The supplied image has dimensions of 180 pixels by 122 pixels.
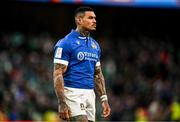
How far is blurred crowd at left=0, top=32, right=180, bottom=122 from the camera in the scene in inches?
712

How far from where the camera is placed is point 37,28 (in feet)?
77.3

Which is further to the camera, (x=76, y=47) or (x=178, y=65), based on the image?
(x=178, y=65)

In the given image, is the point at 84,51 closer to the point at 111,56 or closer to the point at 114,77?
the point at 114,77

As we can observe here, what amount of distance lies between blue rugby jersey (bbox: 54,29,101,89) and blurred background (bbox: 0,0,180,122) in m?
6.92

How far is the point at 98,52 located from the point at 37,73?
1095cm

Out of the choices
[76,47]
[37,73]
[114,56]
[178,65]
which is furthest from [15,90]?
[76,47]

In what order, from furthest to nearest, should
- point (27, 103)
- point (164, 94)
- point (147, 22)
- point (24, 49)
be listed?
point (147, 22) < point (24, 49) < point (164, 94) < point (27, 103)

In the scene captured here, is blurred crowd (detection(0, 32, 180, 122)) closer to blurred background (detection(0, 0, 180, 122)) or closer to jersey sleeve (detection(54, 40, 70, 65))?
blurred background (detection(0, 0, 180, 122))

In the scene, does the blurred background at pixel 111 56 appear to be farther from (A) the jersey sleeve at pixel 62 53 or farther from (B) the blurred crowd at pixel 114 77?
(A) the jersey sleeve at pixel 62 53

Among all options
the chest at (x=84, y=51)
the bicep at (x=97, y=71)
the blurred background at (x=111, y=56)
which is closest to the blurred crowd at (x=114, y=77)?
the blurred background at (x=111, y=56)

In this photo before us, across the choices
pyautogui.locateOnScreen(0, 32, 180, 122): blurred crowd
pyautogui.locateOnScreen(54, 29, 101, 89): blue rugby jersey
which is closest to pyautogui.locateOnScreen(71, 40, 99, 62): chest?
pyautogui.locateOnScreen(54, 29, 101, 89): blue rugby jersey

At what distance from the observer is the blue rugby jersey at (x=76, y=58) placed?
869 cm

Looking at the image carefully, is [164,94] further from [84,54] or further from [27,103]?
[84,54]

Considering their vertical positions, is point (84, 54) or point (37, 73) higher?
point (84, 54)
